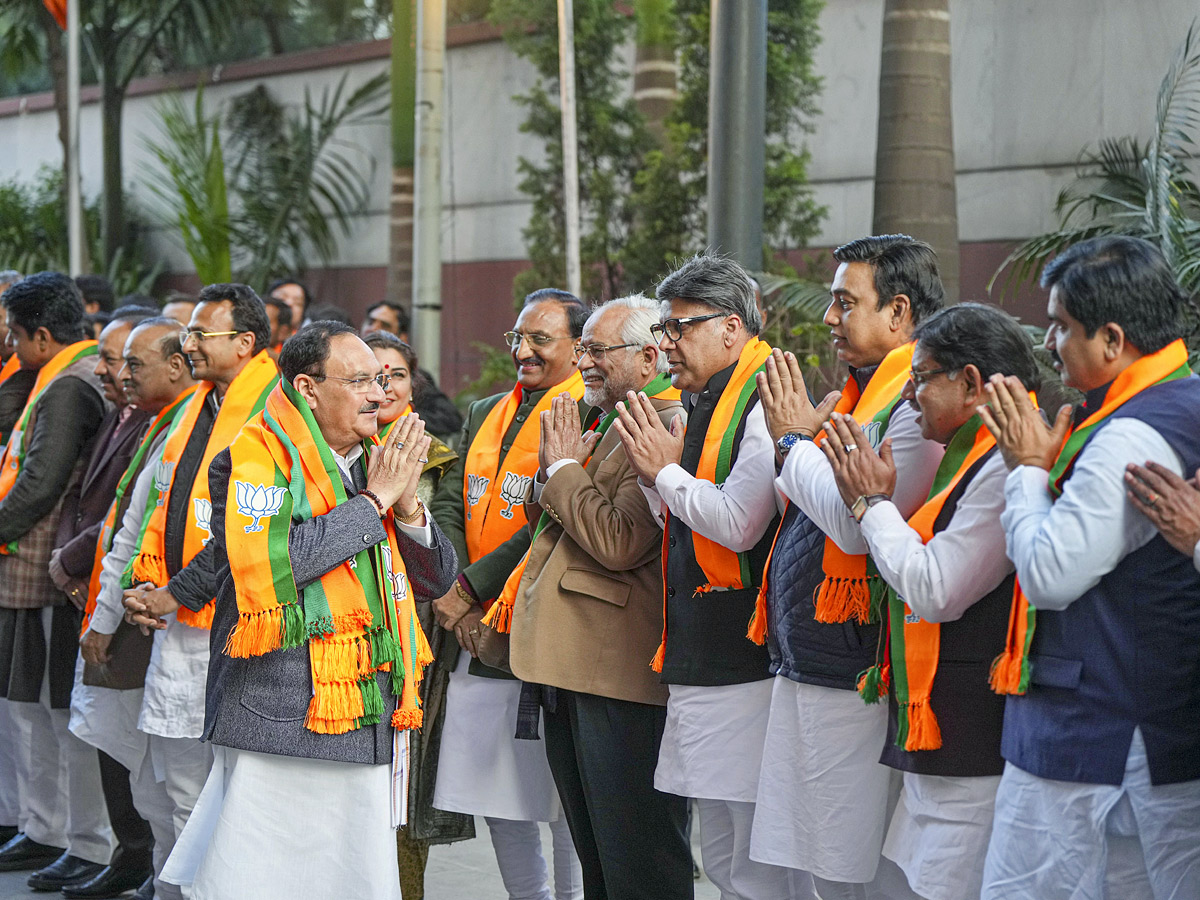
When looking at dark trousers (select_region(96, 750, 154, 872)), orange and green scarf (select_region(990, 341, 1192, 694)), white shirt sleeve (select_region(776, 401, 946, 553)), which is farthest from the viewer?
dark trousers (select_region(96, 750, 154, 872))

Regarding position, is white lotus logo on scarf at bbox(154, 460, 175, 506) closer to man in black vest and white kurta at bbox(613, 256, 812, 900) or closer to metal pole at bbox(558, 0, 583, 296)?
man in black vest and white kurta at bbox(613, 256, 812, 900)

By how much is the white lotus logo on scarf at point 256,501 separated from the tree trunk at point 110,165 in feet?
36.3

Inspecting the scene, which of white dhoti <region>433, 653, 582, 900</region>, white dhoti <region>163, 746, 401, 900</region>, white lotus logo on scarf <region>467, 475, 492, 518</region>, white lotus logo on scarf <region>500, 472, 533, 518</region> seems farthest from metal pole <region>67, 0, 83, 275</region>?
white dhoti <region>163, 746, 401, 900</region>

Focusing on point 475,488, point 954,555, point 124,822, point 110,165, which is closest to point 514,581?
point 475,488

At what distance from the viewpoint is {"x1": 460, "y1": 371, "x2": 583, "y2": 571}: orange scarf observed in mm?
4676

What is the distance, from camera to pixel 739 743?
3.78 m

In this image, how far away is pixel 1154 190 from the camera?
6227 millimetres

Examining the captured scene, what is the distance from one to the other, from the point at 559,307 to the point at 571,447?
700 mm

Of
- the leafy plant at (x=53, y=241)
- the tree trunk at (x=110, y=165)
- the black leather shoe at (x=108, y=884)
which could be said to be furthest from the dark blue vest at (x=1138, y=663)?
the tree trunk at (x=110, y=165)

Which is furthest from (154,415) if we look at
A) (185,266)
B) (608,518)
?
(185,266)

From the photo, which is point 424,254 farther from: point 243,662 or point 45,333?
point 243,662

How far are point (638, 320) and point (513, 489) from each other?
2.51 ft

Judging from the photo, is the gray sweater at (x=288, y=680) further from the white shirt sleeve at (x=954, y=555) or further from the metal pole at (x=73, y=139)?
the metal pole at (x=73, y=139)

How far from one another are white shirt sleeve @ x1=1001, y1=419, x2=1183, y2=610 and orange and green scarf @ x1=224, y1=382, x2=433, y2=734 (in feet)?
5.76
